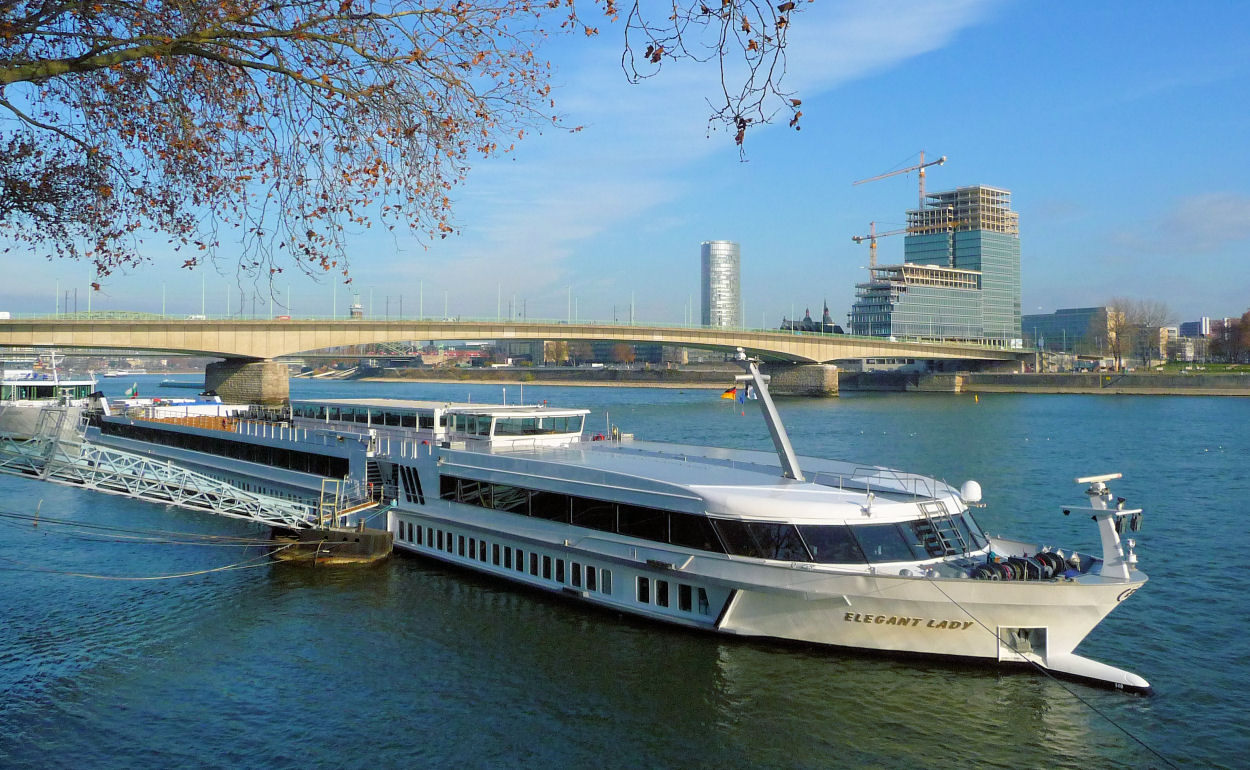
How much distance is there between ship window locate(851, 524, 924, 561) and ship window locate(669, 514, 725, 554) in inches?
95.7

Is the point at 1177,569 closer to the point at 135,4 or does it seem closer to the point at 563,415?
the point at 563,415

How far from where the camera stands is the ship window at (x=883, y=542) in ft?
50.4

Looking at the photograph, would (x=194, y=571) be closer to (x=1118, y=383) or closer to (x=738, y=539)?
(x=738, y=539)

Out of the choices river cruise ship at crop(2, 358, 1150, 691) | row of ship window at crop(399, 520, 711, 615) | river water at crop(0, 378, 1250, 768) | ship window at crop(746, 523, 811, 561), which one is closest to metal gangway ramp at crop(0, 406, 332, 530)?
river cruise ship at crop(2, 358, 1150, 691)

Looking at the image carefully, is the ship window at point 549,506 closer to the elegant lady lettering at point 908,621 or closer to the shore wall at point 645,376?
the elegant lady lettering at point 908,621

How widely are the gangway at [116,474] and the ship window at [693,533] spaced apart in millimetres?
9947

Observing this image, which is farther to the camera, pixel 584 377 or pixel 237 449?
pixel 584 377

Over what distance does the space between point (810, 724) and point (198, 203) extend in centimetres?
1083

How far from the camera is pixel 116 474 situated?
65.0 feet

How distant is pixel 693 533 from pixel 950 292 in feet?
556

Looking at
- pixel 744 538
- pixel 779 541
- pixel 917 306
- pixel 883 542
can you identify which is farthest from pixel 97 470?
pixel 917 306

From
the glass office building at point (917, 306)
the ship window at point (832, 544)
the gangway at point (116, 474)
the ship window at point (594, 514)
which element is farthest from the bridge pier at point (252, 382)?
the glass office building at point (917, 306)

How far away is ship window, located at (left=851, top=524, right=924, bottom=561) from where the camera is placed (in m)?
15.4

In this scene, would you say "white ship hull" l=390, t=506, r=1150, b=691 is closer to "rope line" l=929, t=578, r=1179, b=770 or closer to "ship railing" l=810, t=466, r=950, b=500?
"rope line" l=929, t=578, r=1179, b=770
